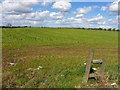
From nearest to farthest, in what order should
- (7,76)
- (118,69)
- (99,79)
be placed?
(99,79)
(7,76)
(118,69)

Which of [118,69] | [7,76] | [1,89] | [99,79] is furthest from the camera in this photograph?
[118,69]

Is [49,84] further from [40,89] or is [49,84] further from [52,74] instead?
[52,74]

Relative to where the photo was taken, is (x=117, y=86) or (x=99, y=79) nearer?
(x=117, y=86)

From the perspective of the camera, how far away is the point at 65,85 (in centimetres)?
990

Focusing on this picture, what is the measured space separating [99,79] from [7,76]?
3.82m

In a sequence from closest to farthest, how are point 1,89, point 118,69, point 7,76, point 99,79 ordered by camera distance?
1. point 1,89
2. point 99,79
3. point 7,76
4. point 118,69

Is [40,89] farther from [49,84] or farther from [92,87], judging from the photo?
[92,87]

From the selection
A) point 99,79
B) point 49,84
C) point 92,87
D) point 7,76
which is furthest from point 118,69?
point 7,76

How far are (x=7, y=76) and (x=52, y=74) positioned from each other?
6.18 feet

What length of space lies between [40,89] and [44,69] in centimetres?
344

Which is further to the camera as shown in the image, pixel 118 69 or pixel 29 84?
pixel 118 69

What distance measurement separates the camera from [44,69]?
12977mm

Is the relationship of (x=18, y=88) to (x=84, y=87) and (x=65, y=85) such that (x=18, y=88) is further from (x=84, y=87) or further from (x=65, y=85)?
(x=84, y=87)

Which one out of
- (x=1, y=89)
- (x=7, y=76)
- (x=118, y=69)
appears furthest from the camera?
(x=118, y=69)
